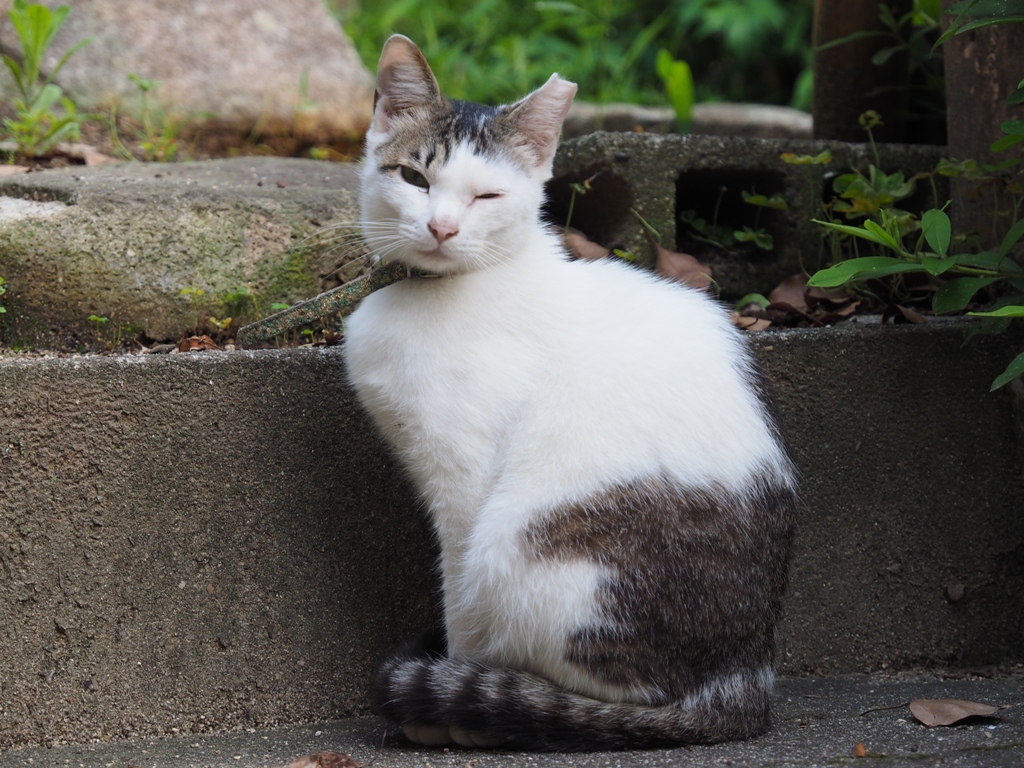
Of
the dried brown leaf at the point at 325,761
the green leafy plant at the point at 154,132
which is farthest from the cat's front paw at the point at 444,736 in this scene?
the green leafy plant at the point at 154,132

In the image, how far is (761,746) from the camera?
6.76 ft

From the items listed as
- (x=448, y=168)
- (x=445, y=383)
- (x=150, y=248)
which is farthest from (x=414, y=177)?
(x=150, y=248)

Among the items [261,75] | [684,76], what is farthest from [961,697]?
[261,75]

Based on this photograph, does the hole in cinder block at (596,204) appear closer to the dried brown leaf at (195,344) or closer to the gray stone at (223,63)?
the dried brown leaf at (195,344)

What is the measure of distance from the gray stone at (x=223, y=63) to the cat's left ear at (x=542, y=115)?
2.68 meters

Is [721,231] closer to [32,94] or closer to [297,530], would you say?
[297,530]

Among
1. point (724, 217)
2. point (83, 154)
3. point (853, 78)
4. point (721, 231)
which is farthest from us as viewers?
point (83, 154)

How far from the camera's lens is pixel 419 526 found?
2.53 meters

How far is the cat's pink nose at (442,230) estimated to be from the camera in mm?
2137

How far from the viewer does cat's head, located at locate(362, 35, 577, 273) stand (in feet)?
7.18

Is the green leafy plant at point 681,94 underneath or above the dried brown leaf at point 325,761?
above

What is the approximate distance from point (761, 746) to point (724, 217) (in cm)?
197

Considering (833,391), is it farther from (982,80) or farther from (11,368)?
(11,368)

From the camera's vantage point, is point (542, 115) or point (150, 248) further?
point (150, 248)
